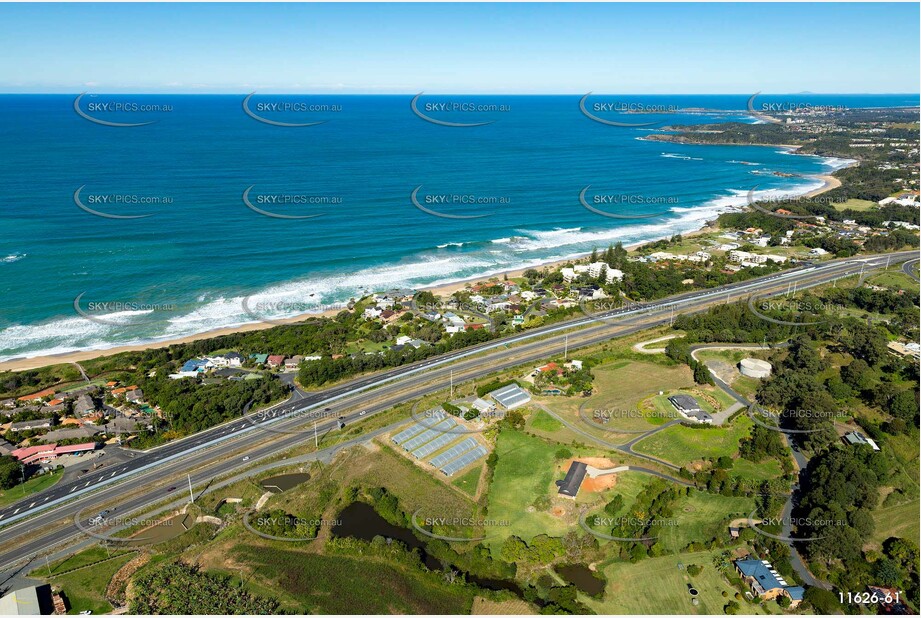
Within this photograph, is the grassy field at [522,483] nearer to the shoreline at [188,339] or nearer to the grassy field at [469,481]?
the grassy field at [469,481]

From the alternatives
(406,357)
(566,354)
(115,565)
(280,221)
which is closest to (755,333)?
(566,354)

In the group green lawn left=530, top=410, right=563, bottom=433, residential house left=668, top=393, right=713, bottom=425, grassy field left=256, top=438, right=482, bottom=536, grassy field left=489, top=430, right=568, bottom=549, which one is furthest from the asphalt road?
grassy field left=256, top=438, right=482, bottom=536

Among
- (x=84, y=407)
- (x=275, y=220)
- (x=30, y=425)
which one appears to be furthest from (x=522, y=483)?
(x=275, y=220)

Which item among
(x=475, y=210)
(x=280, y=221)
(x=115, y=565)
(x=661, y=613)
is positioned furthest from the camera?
(x=475, y=210)

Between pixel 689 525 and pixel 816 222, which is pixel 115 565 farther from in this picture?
pixel 816 222

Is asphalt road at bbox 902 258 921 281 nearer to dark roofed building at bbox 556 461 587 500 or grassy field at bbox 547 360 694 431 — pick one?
grassy field at bbox 547 360 694 431

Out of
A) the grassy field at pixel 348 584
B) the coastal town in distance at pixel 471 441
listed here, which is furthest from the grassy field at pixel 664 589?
the grassy field at pixel 348 584
